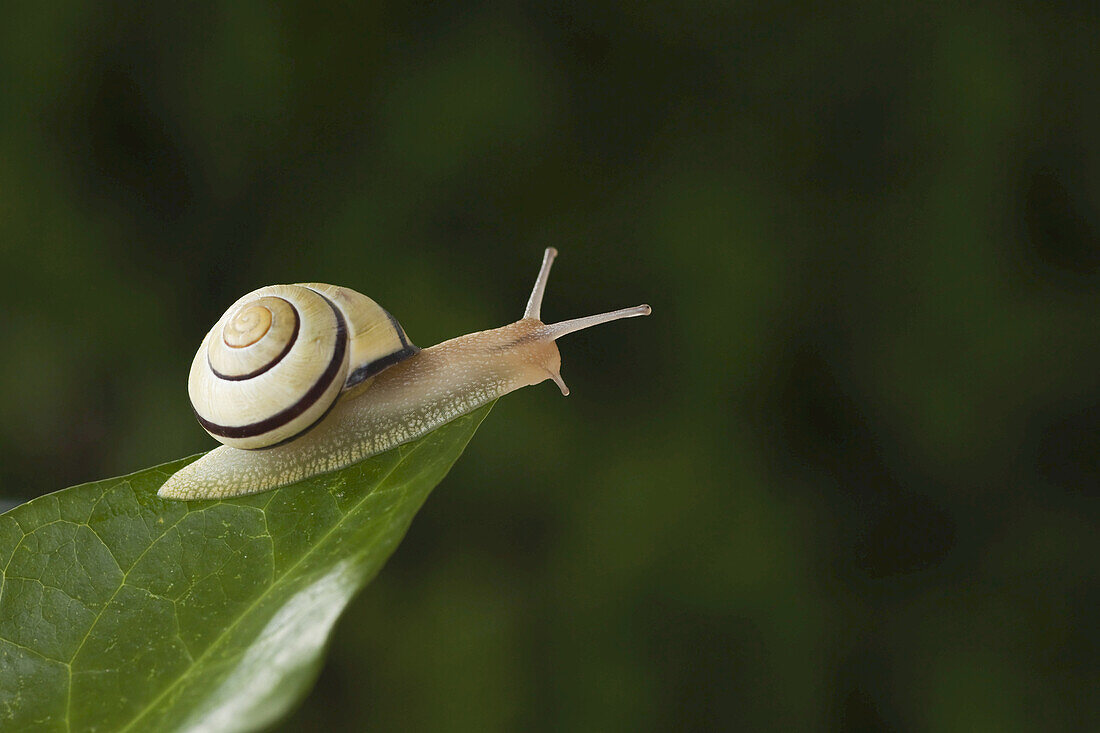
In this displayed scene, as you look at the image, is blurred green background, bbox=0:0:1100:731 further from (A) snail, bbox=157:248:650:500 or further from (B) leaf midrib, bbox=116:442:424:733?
(B) leaf midrib, bbox=116:442:424:733

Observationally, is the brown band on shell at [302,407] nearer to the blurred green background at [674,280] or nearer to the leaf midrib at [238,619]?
the leaf midrib at [238,619]

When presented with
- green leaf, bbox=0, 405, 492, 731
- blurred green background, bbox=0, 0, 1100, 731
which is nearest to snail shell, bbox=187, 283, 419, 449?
green leaf, bbox=0, 405, 492, 731

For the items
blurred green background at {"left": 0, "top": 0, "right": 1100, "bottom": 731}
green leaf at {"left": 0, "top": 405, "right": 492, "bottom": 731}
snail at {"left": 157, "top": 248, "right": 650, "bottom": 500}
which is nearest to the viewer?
green leaf at {"left": 0, "top": 405, "right": 492, "bottom": 731}

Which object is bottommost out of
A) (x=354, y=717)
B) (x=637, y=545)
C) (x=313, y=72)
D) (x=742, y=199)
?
(x=354, y=717)

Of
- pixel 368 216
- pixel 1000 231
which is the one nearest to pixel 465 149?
pixel 368 216

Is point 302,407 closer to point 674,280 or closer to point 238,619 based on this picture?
point 238,619

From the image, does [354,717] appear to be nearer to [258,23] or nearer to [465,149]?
[465,149]
